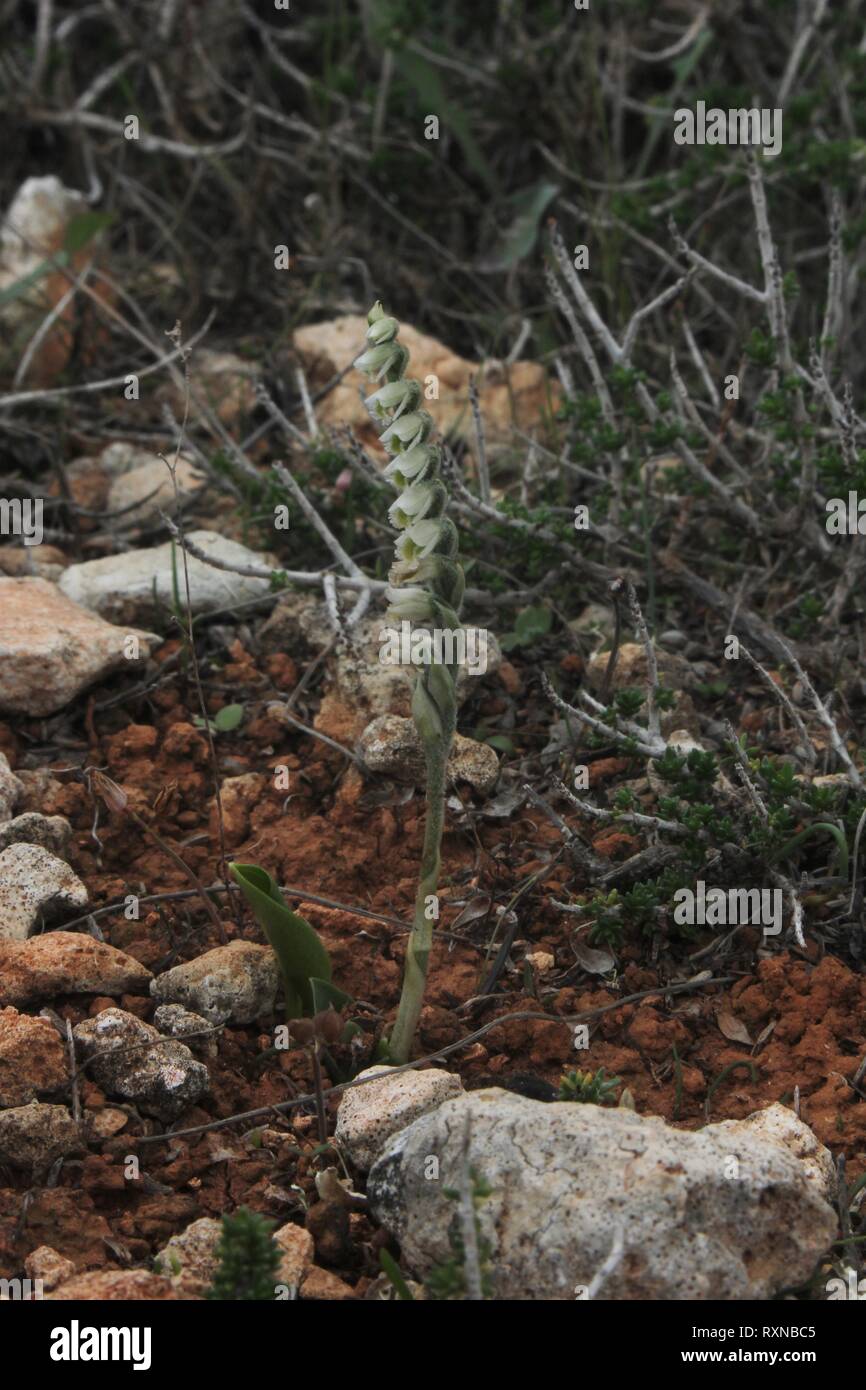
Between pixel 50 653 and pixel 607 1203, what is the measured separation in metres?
2.02

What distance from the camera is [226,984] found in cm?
308

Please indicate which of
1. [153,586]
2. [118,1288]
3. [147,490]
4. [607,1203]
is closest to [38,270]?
[147,490]

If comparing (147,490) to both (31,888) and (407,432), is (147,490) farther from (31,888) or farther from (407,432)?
(407,432)

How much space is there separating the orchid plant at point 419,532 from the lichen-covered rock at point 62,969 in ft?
2.26

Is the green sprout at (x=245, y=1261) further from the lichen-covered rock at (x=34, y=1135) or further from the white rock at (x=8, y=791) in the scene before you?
the white rock at (x=8, y=791)

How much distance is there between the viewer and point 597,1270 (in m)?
2.43

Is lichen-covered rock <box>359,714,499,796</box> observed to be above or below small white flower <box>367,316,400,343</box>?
below

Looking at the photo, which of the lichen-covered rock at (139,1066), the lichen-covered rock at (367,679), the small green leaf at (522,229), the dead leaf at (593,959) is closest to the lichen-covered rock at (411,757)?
the lichen-covered rock at (367,679)

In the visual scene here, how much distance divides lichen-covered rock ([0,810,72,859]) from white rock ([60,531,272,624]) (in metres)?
0.86

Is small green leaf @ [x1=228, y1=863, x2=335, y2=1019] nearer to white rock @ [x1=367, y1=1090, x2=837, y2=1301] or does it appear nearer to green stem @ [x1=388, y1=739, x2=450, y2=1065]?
green stem @ [x1=388, y1=739, x2=450, y2=1065]

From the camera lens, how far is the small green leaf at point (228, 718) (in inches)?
156

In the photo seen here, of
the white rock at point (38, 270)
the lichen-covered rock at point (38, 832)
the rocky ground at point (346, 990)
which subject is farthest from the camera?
the white rock at point (38, 270)

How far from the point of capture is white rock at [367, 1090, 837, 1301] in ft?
8.01

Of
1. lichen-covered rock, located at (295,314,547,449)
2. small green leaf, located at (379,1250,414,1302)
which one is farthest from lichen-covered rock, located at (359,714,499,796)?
lichen-covered rock, located at (295,314,547,449)
